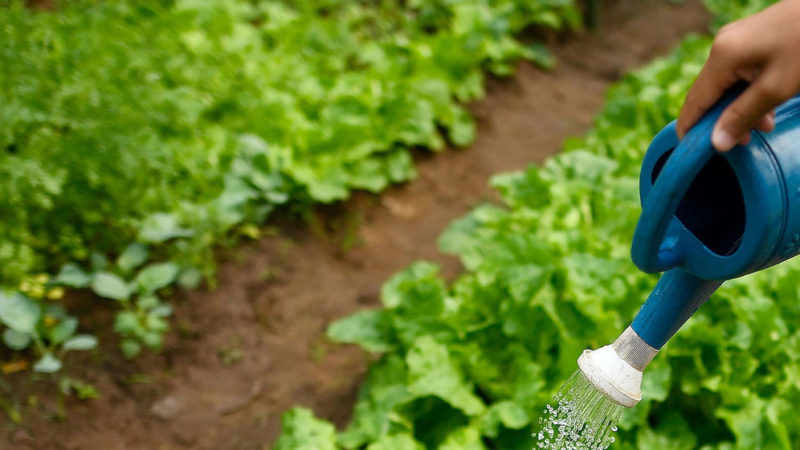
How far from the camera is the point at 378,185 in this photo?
3.56 meters

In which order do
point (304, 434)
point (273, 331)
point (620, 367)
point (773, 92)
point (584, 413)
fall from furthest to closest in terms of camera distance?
point (273, 331) < point (304, 434) < point (584, 413) < point (620, 367) < point (773, 92)

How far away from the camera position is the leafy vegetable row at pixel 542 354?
214 centimetres

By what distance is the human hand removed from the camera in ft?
3.21

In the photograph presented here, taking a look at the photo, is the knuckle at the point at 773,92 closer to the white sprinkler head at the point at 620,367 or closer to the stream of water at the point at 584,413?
the white sprinkler head at the point at 620,367

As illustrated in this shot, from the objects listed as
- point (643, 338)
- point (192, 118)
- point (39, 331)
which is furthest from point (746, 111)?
point (192, 118)

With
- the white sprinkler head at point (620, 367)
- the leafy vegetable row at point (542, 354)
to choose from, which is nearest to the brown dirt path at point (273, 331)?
the leafy vegetable row at point (542, 354)

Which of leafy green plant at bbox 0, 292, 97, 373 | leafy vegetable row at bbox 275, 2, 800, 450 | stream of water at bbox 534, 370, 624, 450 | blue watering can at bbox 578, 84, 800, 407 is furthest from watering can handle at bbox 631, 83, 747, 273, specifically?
leafy green plant at bbox 0, 292, 97, 373

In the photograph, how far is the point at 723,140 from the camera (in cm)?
101

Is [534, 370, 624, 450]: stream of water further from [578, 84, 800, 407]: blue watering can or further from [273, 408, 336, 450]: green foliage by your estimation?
[273, 408, 336, 450]: green foliage

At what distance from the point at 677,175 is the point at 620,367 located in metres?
0.41

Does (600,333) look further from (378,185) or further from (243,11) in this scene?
(243,11)

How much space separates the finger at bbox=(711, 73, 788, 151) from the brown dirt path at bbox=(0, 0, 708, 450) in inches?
74.8

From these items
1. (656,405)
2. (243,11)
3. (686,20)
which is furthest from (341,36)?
(686,20)

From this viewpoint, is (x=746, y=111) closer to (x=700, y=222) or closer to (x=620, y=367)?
(x=700, y=222)
